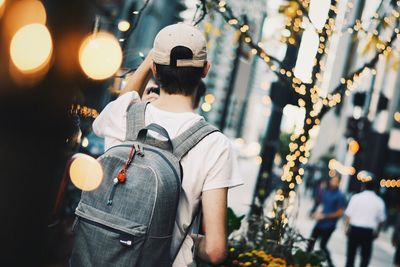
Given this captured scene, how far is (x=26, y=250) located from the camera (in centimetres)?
67

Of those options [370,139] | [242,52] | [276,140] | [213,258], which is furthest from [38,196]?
[370,139]

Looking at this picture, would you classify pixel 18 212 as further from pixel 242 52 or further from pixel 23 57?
pixel 242 52

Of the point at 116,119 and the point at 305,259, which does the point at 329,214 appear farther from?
the point at 116,119

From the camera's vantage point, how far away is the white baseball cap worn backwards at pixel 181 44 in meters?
1.68

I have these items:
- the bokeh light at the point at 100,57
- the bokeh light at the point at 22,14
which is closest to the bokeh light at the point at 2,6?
the bokeh light at the point at 22,14

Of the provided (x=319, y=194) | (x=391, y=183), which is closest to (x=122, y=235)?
(x=319, y=194)

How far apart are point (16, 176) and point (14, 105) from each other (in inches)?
3.7

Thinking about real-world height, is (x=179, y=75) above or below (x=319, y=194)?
above

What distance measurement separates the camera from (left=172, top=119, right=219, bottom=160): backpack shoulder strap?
5.15 feet

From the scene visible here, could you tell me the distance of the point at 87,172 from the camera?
1615 mm

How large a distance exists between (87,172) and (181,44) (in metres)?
0.52

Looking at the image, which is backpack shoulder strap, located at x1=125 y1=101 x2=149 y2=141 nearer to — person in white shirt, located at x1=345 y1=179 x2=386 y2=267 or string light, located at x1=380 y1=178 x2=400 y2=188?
person in white shirt, located at x1=345 y1=179 x2=386 y2=267

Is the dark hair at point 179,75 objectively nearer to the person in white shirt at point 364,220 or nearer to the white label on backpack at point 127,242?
the white label on backpack at point 127,242

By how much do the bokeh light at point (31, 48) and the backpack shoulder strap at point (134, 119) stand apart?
0.96 meters
